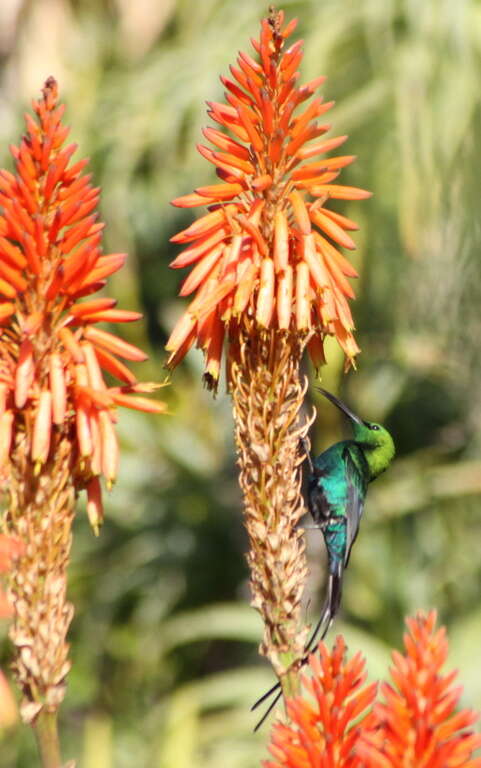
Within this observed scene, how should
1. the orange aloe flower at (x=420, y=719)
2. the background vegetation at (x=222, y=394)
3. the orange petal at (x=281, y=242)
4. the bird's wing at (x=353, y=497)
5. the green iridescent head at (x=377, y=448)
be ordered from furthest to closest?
the background vegetation at (x=222, y=394)
the green iridescent head at (x=377, y=448)
the bird's wing at (x=353, y=497)
the orange petal at (x=281, y=242)
the orange aloe flower at (x=420, y=719)

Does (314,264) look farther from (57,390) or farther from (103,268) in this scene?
(57,390)

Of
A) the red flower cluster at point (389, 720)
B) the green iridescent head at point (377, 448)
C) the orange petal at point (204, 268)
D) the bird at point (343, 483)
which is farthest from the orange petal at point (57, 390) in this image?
the green iridescent head at point (377, 448)

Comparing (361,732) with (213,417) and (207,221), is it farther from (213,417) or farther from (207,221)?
(213,417)

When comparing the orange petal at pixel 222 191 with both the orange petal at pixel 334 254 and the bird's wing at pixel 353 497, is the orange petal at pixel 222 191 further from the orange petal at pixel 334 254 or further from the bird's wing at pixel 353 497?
the bird's wing at pixel 353 497

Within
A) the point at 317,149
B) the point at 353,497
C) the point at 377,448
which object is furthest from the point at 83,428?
the point at 377,448

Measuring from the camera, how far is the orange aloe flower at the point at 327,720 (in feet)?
3.94

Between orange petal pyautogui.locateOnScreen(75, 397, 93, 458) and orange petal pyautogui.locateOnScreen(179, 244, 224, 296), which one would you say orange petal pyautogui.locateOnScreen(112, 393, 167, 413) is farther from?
orange petal pyautogui.locateOnScreen(179, 244, 224, 296)

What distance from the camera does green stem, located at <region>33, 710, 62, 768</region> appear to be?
4.48 feet

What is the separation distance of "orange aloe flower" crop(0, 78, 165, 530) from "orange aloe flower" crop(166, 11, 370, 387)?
11 centimetres

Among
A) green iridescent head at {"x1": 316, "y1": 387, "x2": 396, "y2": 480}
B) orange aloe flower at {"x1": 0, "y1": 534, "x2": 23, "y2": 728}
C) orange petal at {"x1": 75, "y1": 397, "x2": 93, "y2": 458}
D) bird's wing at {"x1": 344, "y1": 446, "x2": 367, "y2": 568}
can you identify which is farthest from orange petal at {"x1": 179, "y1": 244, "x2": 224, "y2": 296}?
green iridescent head at {"x1": 316, "y1": 387, "x2": 396, "y2": 480}

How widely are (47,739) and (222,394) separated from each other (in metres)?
5.25

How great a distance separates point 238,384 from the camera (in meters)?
1.67

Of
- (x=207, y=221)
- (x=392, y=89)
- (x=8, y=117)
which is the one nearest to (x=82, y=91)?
(x=8, y=117)

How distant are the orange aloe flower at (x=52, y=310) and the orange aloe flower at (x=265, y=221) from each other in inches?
4.5
